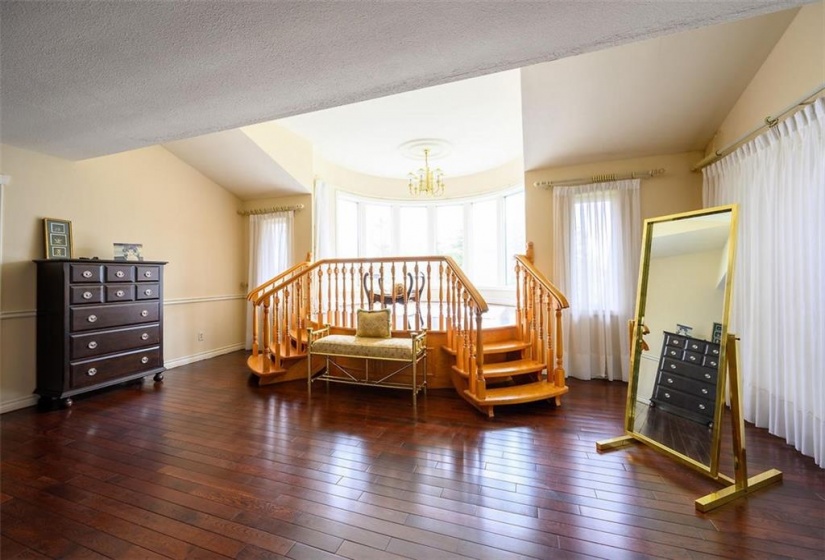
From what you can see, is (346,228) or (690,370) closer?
(690,370)

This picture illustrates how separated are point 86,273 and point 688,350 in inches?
204

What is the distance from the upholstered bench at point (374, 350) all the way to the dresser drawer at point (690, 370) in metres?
2.01

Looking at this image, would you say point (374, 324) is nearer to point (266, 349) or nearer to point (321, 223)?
point (266, 349)

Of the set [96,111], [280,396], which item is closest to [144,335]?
[280,396]

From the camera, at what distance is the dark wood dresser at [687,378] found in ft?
6.67

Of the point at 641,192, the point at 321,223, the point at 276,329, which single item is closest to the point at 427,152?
the point at 321,223

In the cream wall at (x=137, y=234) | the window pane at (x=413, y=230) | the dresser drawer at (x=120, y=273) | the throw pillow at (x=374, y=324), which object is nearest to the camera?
the cream wall at (x=137, y=234)

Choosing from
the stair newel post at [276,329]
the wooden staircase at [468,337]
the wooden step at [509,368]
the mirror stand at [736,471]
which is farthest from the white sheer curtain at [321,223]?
the mirror stand at [736,471]

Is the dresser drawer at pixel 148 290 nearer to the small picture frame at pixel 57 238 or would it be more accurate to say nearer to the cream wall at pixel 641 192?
the small picture frame at pixel 57 238

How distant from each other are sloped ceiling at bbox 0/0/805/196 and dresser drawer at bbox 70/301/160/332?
5.72ft

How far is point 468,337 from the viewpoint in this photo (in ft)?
10.5

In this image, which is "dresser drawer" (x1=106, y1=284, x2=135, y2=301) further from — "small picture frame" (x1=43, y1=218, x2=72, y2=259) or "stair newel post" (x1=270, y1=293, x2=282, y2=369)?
"stair newel post" (x1=270, y1=293, x2=282, y2=369)

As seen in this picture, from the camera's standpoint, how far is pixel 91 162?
3.70 m

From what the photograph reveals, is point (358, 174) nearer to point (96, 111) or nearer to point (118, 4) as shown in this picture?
point (96, 111)
